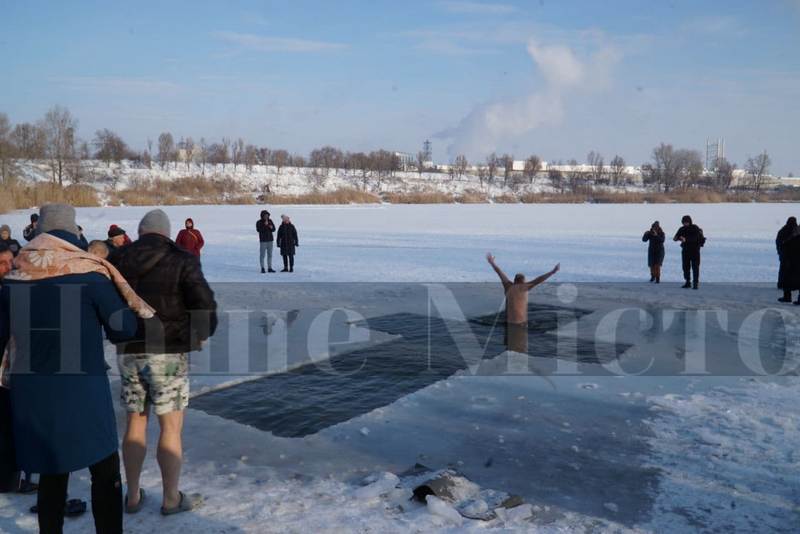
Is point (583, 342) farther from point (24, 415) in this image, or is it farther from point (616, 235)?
point (616, 235)

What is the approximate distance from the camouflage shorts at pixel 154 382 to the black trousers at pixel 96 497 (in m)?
0.52

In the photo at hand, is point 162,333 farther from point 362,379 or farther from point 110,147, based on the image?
point 110,147

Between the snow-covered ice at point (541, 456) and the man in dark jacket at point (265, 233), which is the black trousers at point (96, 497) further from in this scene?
the man in dark jacket at point (265, 233)

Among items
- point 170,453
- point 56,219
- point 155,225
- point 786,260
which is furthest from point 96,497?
point 786,260

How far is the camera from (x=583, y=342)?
26.5 feet

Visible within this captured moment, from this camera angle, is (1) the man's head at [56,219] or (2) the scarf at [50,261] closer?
(2) the scarf at [50,261]

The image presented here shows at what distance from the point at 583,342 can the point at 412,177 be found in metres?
95.7

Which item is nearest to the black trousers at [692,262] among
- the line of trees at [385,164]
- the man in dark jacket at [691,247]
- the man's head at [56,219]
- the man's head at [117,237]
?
the man in dark jacket at [691,247]

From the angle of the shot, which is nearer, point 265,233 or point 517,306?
point 517,306

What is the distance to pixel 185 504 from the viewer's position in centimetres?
372

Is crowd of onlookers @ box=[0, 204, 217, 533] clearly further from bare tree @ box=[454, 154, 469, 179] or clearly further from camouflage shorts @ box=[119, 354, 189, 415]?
bare tree @ box=[454, 154, 469, 179]

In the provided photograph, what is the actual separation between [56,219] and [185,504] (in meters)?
1.80

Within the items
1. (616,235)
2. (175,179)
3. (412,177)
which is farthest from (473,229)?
(412,177)

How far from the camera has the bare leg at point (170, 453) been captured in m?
3.61
